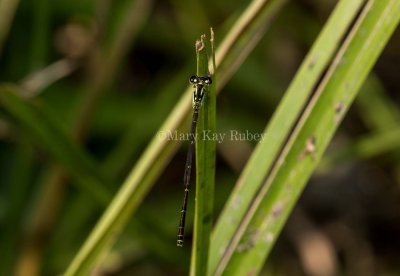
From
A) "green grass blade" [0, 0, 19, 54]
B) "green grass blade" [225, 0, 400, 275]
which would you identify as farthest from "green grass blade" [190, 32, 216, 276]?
"green grass blade" [0, 0, 19, 54]

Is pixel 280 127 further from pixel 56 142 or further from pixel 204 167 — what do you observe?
pixel 56 142

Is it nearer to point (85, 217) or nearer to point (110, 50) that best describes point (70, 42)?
point (110, 50)

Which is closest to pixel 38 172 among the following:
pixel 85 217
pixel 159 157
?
pixel 85 217

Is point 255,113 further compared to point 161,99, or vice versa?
point 255,113

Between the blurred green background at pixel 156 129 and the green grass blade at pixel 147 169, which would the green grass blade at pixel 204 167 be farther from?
the blurred green background at pixel 156 129

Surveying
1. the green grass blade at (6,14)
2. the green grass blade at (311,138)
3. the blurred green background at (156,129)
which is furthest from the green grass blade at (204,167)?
the green grass blade at (6,14)
